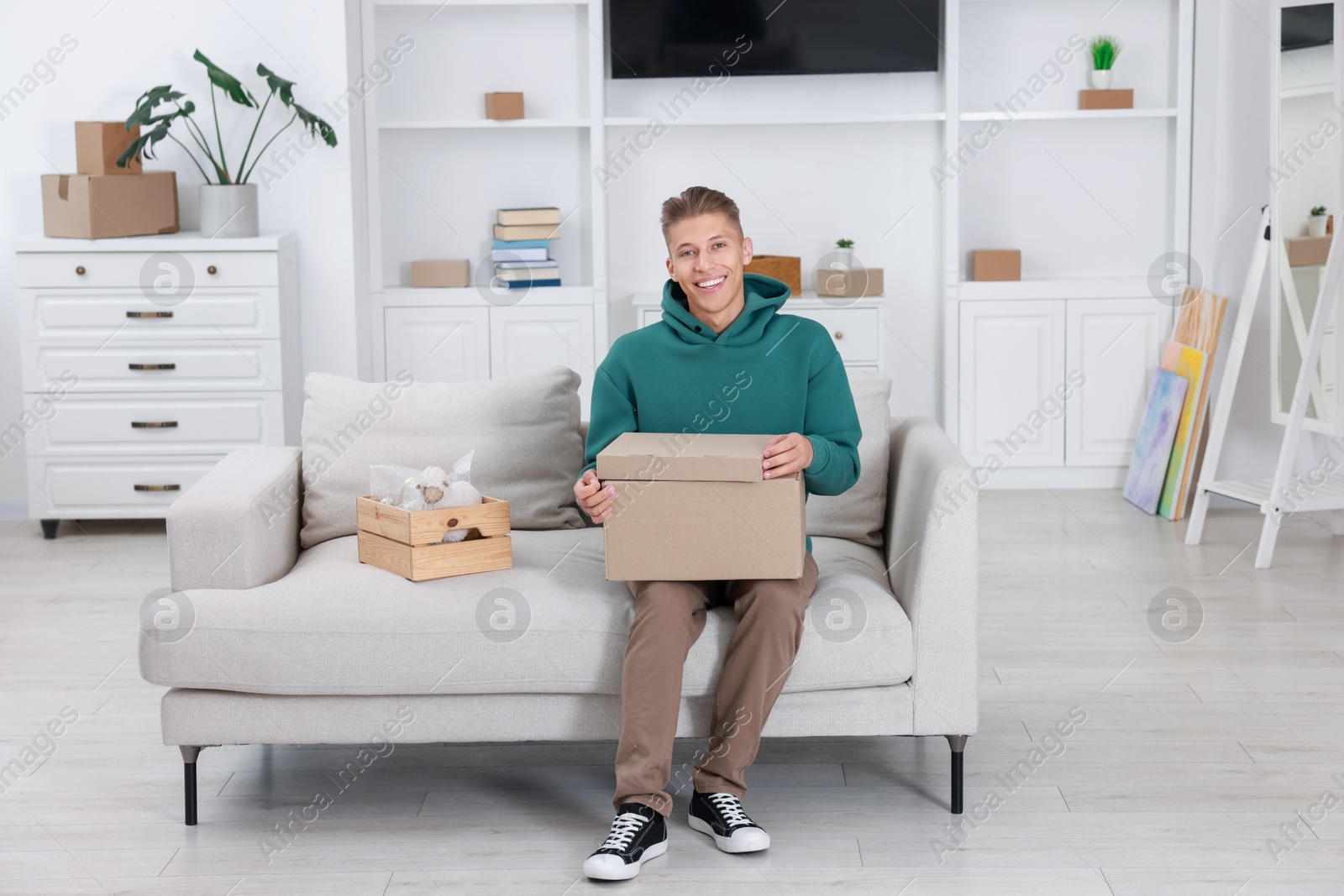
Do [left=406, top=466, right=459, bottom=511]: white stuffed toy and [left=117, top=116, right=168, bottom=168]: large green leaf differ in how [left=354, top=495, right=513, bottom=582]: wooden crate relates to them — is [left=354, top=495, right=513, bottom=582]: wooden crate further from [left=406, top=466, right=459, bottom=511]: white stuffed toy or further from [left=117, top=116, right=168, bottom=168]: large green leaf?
[left=117, top=116, right=168, bottom=168]: large green leaf

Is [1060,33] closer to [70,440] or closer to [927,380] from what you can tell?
[927,380]

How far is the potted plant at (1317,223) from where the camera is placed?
13.4ft

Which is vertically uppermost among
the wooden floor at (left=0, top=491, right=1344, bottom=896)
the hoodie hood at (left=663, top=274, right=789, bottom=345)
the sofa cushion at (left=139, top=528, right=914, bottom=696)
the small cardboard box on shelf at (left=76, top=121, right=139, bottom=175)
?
the small cardboard box on shelf at (left=76, top=121, right=139, bottom=175)

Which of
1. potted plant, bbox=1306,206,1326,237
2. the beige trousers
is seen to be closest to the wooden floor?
the beige trousers

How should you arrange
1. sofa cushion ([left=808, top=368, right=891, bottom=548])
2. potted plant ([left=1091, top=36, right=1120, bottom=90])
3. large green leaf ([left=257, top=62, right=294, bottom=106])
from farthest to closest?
potted plant ([left=1091, top=36, right=1120, bottom=90]) → large green leaf ([left=257, top=62, right=294, bottom=106]) → sofa cushion ([left=808, top=368, right=891, bottom=548])

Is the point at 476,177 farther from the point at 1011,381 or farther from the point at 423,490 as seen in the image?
the point at 423,490

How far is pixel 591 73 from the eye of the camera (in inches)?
195

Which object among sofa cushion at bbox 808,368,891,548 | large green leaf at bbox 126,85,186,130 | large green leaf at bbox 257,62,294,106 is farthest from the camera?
large green leaf at bbox 257,62,294,106

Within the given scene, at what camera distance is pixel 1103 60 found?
16.1 ft

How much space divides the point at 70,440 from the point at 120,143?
3.22 feet

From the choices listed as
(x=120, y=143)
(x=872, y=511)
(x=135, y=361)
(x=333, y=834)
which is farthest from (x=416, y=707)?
(x=120, y=143)

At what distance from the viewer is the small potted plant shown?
5027mm

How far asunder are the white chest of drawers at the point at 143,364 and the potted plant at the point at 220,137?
13 centimetres

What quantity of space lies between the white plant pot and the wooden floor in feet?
4.92
